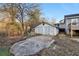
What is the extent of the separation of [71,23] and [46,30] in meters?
0.24

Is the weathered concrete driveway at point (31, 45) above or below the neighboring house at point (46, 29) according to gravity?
below

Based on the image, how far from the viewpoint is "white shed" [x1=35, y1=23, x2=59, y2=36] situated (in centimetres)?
182

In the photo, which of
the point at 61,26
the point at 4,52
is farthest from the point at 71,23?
the point at 4,52

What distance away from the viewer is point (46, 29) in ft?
5.97

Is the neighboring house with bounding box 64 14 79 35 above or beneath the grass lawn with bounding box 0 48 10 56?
above

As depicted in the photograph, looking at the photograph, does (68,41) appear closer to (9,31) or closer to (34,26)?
(34,26)

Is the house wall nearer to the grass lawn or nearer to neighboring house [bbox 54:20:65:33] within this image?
neighboring house [bbox 54:20:65:33]

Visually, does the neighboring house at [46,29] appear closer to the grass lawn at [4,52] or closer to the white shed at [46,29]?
the white shed at [46,29]

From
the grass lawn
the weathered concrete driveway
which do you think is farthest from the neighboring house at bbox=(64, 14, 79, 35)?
the grass lawn

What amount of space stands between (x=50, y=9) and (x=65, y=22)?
18 centimetres

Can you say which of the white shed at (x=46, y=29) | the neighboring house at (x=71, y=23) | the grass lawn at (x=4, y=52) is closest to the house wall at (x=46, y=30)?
the white shed at (x=46, y=29)

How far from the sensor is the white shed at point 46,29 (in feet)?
5.96

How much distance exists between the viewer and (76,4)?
5.92 feet

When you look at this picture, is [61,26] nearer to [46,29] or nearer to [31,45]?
[46,29]
